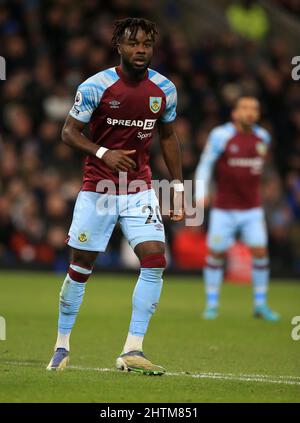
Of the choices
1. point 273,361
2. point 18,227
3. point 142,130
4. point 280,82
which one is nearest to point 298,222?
point 280,82

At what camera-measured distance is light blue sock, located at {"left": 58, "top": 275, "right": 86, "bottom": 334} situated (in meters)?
8.24

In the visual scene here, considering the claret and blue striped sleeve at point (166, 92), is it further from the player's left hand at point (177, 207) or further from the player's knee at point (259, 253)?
the player's knee at point (259, 253)

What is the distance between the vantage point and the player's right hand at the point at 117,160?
7849 millimetres

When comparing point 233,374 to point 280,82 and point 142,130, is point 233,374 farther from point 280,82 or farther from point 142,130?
point 280,82

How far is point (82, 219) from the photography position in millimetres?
8180

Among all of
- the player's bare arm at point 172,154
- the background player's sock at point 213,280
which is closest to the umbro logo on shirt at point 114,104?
the player's bare arm at point 172,154

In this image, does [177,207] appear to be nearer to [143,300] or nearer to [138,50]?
[143,300]

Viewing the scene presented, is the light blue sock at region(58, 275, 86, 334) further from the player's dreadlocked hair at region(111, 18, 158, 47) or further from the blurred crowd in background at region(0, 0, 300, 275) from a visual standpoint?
the blurred crowd in background at region(0, 0, 300, 275)

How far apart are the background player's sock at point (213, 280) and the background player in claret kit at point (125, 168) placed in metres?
5.21

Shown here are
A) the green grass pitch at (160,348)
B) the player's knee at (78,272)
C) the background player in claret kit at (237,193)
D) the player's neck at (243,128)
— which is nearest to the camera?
the green grass pitch at (160,348)

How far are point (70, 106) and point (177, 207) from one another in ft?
38.7

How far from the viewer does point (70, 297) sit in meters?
8.27

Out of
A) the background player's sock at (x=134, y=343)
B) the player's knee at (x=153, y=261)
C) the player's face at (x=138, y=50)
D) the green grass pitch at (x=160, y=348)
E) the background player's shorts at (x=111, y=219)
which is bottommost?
the green grass pitch at (x=160, y=348)

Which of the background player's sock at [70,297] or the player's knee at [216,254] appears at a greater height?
the background player's sock at [70,297]
